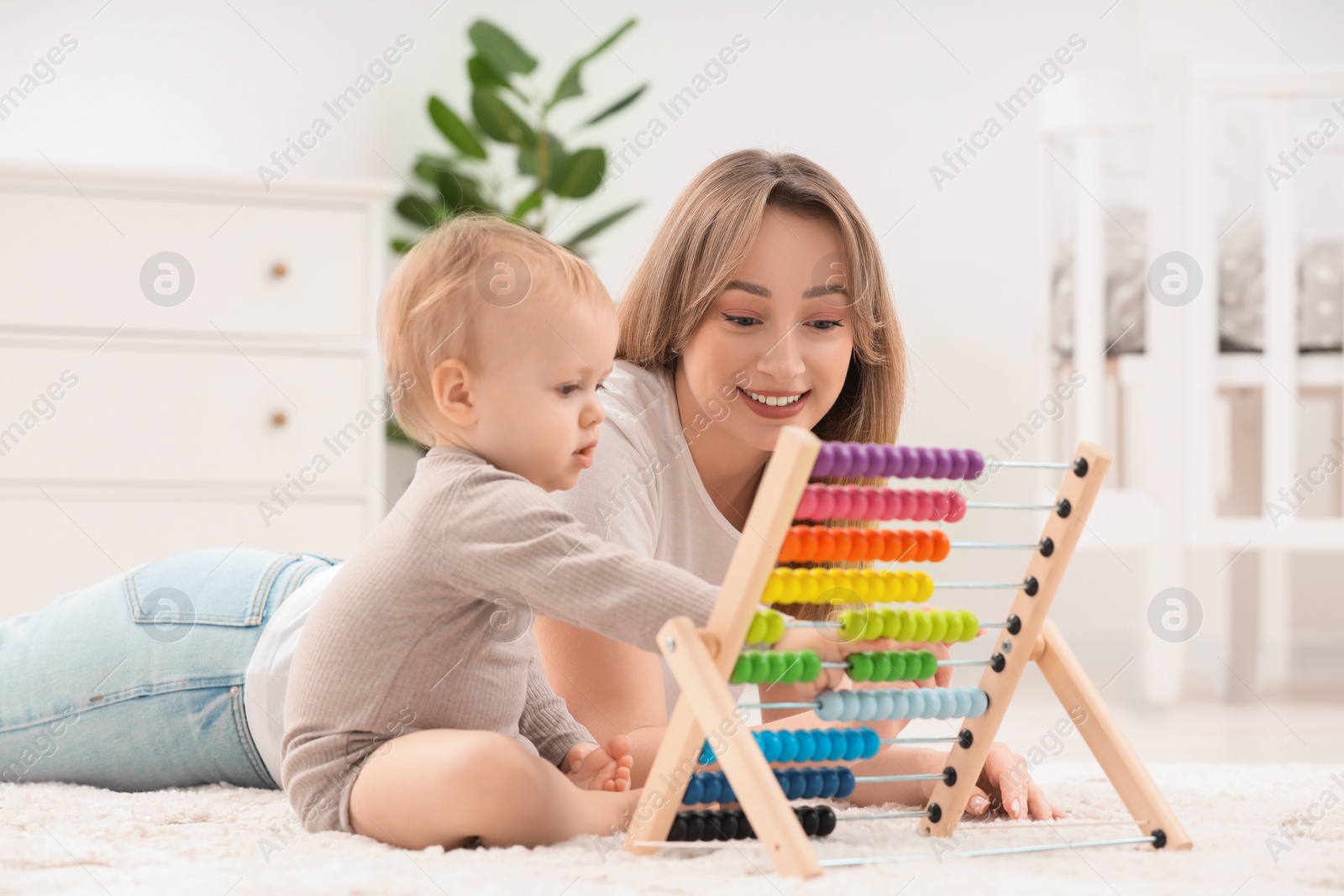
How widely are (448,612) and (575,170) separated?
1.96 metres

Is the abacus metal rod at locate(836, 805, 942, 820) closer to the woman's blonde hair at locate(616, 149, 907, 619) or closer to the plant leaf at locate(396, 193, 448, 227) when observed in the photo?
the woman's blonde hair at locate(616, 149, 907, 619)

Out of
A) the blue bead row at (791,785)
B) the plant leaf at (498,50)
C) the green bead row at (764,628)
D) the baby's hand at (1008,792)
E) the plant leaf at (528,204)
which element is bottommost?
the baby's hand at (1008,792)

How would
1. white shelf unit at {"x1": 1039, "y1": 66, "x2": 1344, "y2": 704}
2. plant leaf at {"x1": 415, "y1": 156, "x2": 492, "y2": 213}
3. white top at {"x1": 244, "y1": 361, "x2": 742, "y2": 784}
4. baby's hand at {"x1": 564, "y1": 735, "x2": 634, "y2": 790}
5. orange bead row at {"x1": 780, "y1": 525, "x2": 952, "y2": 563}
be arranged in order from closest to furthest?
orange bead row at {"x1": 780, "y1": 525, "x2": 952, "y2": 563}, baby's hand at {"x1": 564, "y1": 735, "x2": 634, "y2": 790}, white top at {"x1": 244, "y1": 361, "x2": 742, "y2": 784}, white shelf unit at {"x1": 1039, "y1": 66, "x2": 1344, "y2": 704}, plant leaf at {"x1": 415, "y1": 156, "x2": 492, "y2": 213}

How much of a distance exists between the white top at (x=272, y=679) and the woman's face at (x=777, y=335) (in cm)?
44

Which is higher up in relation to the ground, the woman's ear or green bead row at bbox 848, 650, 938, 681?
the woman's ear

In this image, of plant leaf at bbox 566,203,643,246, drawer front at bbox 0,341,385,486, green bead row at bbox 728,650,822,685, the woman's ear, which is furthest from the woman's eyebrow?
plant leaf at bbox 566,203,643,246

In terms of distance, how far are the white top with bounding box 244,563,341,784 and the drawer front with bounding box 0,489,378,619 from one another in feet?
3.21

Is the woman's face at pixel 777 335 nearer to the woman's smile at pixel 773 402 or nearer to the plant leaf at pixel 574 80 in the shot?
the woman's smile at pixel 773 402

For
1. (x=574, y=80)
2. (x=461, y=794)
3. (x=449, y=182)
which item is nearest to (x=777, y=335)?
(x=461, y=794)

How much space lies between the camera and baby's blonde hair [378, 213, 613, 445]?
0.96 metres

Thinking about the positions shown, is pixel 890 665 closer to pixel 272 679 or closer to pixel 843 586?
pixel 843 586

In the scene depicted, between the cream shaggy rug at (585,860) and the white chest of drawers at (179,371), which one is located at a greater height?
the white chest of drawers at (179,371)

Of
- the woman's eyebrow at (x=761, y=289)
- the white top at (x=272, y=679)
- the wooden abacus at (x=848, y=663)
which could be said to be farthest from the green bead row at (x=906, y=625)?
the white top at (x=272, y=679)

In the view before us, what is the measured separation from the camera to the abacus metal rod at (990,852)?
0.83 m
